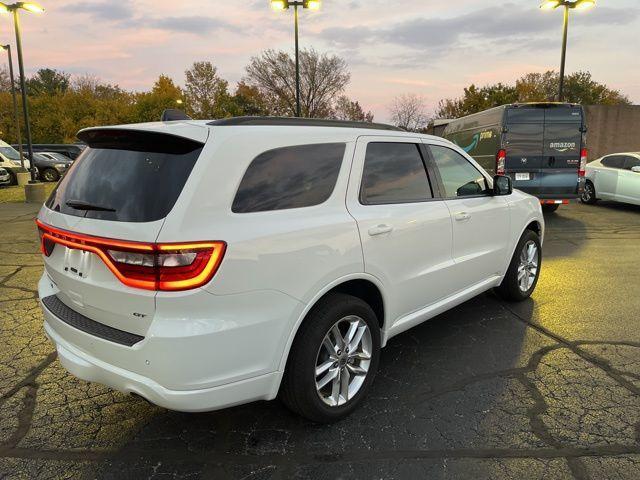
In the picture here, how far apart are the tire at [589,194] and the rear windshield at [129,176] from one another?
13170 millimetres

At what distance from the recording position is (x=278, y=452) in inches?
103

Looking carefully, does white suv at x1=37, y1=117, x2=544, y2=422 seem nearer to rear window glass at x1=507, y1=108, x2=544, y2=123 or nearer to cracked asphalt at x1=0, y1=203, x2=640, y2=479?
cracked asphalt at x1=0, y1=203, x2=640, y2=479

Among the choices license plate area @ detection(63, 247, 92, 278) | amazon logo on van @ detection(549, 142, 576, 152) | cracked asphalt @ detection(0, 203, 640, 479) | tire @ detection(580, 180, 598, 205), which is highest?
amazon logo on van @ detection(549, 142, 576, 152)

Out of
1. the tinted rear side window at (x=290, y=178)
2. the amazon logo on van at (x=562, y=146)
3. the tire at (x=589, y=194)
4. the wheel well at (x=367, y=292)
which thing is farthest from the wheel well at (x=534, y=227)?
the tire at (x=589, y=194)

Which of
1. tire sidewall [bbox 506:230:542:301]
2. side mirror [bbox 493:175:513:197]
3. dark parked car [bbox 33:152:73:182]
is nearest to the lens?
side mirror [bbox 493:175:513:197]

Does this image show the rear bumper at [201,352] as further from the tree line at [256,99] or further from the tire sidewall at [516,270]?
the tree line at [256,99]

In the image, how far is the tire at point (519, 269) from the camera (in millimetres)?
4703

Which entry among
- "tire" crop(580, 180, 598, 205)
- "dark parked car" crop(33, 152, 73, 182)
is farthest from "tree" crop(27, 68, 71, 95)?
"tire" crop(580, 180, 598, 205)

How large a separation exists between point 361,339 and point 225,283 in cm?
114

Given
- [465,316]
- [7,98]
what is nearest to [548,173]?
[465,316]

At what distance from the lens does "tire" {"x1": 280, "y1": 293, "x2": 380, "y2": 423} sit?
8.39 feet

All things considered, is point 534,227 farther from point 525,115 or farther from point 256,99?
point 256,99

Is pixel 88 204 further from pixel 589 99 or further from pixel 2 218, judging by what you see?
pixel 589 99

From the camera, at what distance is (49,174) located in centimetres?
2316
